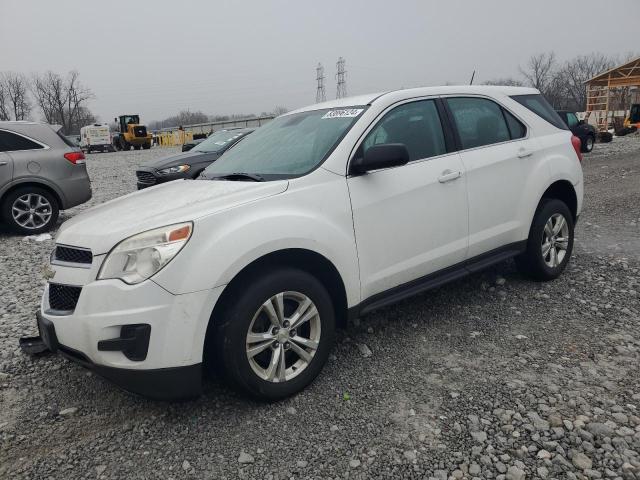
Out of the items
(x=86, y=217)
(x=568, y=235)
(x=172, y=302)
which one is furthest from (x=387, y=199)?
(x=568, y=235)

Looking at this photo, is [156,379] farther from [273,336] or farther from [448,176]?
[448,176]

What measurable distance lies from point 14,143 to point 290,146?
6.11m

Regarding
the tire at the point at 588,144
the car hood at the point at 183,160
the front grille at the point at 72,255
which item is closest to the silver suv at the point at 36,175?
the car hood at the point at 183,160

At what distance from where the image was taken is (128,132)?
44.0 meters

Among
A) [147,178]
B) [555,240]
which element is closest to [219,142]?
[147,178]

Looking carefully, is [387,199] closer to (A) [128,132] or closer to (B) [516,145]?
(B) [516,145]

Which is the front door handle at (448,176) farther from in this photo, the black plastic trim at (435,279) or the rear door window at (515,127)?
the rear door window at (515,127)

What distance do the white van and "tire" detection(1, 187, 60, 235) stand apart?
3894cm

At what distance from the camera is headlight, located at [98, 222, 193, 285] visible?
2.50m

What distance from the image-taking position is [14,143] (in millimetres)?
7648

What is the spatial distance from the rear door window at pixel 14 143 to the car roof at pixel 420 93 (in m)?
5.51

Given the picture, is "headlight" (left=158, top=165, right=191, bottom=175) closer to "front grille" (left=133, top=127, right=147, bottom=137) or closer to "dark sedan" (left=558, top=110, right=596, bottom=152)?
"dark sedan" (left=558, top=110, right=596, bottom=152)

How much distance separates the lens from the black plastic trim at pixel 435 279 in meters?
3.25

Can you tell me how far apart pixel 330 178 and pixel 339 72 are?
190 ft
